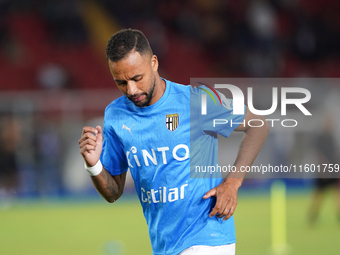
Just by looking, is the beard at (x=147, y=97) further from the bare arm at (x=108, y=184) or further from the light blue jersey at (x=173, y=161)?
the bare arm at (x=108, y=184)

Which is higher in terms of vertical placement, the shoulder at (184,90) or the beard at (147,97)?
the shoulder at (184,90)

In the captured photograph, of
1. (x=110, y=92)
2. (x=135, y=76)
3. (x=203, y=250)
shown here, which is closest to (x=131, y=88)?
(x=135, y=76)

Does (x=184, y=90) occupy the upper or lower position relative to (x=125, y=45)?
lower

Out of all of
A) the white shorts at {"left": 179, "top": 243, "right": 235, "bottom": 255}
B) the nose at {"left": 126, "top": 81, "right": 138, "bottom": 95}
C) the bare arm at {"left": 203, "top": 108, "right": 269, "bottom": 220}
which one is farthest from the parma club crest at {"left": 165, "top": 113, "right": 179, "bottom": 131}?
the white shorts at {"left": 179, "top": 243, "right": 235, "bottom": 255}

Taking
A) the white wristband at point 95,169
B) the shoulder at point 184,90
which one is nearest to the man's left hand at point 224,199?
the shoulder at point 184,90

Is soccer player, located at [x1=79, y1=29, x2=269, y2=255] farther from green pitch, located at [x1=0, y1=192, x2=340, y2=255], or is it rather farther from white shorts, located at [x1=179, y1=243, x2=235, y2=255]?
green pitch, located at [x1=0, y1=192, x2=340, y2=255]

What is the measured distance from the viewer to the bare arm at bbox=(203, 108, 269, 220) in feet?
11.6

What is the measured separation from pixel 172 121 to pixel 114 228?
7532mm

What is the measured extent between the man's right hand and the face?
41cm

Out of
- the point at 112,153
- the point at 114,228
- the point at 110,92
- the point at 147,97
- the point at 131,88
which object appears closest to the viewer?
the point at 131,88

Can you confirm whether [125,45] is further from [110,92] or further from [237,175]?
[110,92]

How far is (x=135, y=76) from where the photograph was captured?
3.51 meters

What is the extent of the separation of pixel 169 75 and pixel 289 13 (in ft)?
19.9

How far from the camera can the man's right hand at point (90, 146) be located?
3672mm
